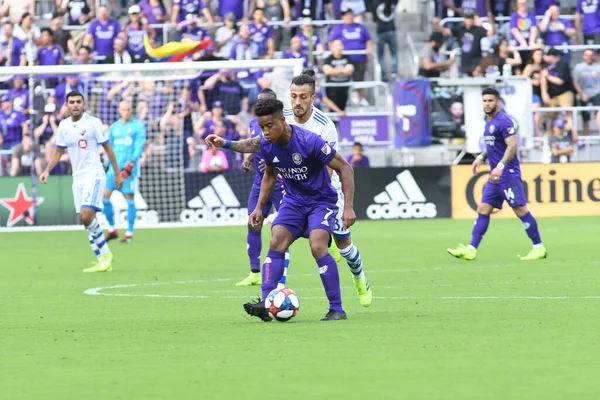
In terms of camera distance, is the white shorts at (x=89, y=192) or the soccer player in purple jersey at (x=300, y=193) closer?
the soccer player in purple jersey at (x=300, y=193)

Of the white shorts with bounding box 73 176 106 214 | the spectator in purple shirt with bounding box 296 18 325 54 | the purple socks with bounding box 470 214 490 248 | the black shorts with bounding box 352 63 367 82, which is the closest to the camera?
the white shorts with bounding box 73 176 106 214

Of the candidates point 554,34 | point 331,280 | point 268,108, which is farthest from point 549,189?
point 268,108

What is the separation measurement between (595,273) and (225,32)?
15.6 m

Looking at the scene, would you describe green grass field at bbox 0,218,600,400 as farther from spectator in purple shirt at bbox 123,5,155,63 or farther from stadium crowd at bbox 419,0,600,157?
spectator in purple shirt at bbox 123,5,155,63

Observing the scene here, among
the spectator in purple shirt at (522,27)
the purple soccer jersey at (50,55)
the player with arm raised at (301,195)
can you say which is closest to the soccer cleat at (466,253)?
the player with arm raised at (301,195)

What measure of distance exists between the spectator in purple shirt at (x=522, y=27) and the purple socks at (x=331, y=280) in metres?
19.8

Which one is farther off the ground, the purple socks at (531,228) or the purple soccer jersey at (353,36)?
the purple soccer jersey at (353,36)

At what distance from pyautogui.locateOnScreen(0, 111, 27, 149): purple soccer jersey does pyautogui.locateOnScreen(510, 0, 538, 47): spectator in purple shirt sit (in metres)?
11.3

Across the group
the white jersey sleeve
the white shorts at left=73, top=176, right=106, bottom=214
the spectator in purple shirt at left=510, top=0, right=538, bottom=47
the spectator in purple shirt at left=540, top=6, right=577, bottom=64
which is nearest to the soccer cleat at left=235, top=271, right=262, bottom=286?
the white shorts at left=73, top=176, right=106, bottom=214

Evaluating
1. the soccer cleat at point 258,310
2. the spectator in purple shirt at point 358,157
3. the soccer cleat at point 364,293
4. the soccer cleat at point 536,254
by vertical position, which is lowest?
the soccer cleat at point 536,254

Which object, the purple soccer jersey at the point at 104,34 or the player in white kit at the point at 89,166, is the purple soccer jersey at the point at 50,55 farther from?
the player in white kit at the point at 89,166

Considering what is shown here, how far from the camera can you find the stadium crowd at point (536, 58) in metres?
28.5

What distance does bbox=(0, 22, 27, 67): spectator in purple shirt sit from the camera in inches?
1120

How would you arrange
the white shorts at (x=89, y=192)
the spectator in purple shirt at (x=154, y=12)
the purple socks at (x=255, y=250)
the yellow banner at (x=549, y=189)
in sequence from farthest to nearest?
the spectator in purple shirt at (x=154, y=12) < the yellow banner at (x=549, y=189) < the white shorts at (x=89, y=192) < the purple socks at (x=255, y=250)
